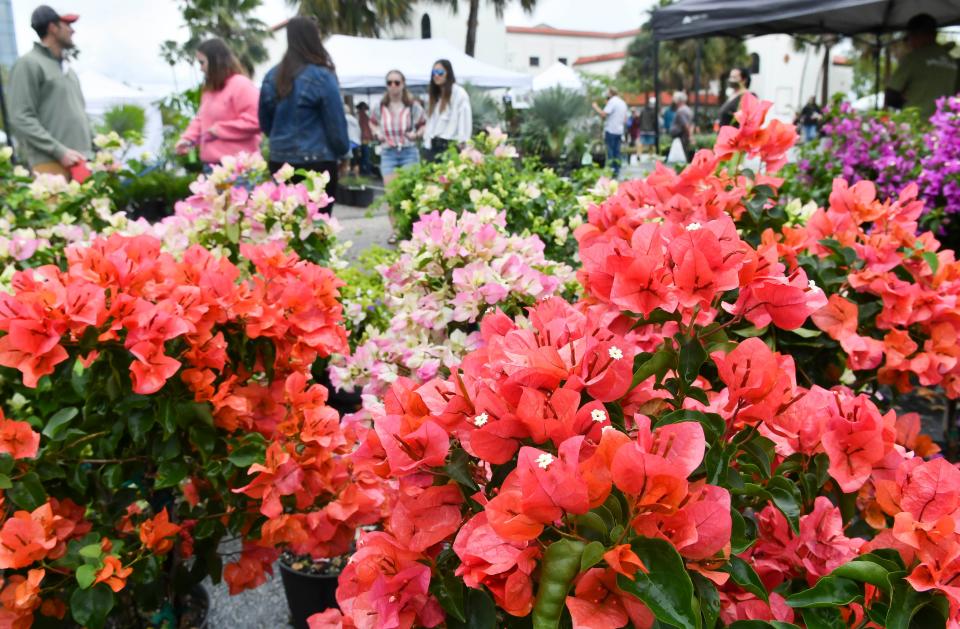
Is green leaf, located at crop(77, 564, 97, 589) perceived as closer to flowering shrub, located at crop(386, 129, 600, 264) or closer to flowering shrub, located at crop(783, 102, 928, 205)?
flowering shrub, located at crop(386, 129, 600, 264)

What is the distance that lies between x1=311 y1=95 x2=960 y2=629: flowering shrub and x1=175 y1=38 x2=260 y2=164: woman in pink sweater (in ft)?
12.7

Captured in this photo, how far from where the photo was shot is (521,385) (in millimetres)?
754

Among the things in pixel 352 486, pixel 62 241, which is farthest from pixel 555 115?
pixel 352 486

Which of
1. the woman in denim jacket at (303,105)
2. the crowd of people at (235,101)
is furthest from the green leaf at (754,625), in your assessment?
the woman in denim jacket at (303,105)

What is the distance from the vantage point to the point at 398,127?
7.39 metres

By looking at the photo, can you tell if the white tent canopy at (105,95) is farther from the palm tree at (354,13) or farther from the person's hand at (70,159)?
the person's hand at (70,159)

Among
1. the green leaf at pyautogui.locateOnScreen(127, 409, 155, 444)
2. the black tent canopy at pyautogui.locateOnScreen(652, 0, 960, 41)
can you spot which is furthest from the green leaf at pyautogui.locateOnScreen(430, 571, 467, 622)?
the black tent canopy at pyautogui.locateOnScreen(652, 0, 960, 41)

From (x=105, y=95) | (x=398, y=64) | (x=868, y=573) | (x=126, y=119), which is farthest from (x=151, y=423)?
(x=105, y=95)

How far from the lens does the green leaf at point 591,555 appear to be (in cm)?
62

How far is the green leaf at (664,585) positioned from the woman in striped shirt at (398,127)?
22.8ft

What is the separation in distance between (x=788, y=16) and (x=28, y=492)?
5.43m

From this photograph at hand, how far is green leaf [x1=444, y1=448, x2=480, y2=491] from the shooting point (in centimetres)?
78

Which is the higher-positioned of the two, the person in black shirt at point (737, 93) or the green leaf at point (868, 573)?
the person in black shirt at point (737, 93)

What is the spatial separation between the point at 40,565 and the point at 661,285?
1.25 meters
